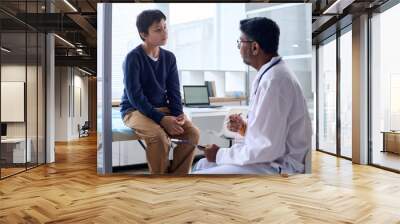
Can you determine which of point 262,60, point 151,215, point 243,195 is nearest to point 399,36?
point 262,60

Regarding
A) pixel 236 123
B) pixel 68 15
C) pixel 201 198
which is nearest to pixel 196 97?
pixel 236 123

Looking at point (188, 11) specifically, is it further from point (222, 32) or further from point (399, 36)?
point (399, 36)

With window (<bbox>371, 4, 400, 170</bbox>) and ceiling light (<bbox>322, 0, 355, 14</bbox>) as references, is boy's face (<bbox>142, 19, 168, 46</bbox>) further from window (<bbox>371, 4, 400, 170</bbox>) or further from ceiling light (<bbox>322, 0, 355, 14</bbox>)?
window (<bbox>371, 4, 400, 170</bbox>)

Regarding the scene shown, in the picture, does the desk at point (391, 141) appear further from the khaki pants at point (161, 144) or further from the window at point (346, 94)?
the khaki pants at point (161, 144)

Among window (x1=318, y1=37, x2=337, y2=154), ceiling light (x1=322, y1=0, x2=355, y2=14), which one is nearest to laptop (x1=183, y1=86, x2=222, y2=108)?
ceiling light (x1=322, y1=0, x2=355, y2=14)

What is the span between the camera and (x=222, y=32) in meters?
5.67

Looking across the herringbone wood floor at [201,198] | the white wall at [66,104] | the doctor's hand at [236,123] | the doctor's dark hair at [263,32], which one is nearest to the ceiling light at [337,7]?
the doctor's dark hair at [263,32]

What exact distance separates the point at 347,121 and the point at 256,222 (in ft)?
19.5

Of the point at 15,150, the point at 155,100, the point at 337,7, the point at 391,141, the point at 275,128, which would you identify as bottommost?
the point at 15,150

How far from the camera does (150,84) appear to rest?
17.4 feet

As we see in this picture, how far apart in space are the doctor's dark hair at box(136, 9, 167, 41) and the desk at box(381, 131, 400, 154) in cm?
448

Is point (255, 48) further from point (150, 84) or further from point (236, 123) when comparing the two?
point (150, 84)

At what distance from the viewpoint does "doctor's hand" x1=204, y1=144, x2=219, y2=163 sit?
552 cm

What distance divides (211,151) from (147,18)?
1.97m
